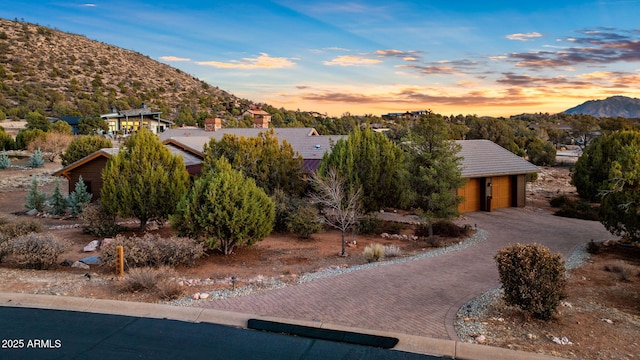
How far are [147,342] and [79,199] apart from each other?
16879 millimetres

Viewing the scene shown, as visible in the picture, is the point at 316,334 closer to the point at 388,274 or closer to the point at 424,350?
the point at 424,350

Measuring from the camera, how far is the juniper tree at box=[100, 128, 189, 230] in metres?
18.1

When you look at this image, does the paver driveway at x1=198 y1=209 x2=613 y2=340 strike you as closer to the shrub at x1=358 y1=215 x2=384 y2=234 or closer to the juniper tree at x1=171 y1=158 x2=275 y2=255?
the juniper tree at x1=171 y1=158 x2=275 y2=255

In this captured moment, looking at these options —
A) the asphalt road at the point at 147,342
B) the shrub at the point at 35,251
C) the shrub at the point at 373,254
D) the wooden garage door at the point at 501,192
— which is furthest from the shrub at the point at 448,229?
the shrub at the point at 35,251

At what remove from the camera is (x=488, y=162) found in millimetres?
25250

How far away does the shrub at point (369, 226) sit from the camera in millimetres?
18984

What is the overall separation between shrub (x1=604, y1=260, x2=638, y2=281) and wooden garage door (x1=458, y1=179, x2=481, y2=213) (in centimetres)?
1098

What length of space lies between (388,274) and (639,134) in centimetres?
2232

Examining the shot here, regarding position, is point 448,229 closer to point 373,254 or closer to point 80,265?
point 373,254

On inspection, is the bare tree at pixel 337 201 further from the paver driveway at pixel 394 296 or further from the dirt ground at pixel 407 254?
the paver driveway at pixel 394 296

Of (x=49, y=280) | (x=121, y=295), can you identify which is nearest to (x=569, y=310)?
(x=121, y=295)

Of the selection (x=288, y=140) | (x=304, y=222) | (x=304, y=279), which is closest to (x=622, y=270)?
(x=304, y=279)

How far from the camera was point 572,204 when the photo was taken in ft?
83.0

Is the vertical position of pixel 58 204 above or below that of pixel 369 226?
above
